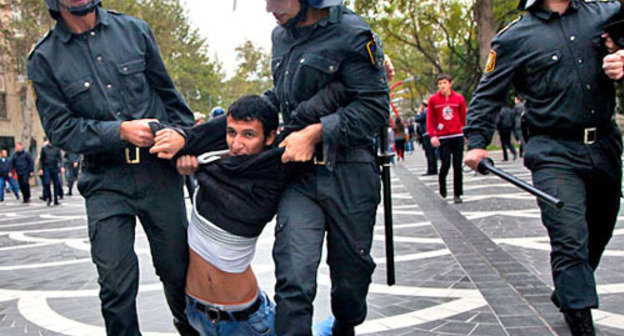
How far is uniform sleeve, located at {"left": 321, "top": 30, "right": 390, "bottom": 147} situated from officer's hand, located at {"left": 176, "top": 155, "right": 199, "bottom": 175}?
70 cm

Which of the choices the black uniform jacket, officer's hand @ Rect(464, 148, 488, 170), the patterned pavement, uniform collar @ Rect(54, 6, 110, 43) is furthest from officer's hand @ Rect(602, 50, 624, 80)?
uniform collar @ Rect(54, 6, 110, 43)

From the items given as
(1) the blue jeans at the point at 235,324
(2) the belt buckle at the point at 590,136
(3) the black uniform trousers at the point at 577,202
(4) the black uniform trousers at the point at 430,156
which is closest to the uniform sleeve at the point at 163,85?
(1) the blue jeans at the point at 235,324

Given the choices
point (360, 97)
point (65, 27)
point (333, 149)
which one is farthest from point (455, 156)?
point (65, 27)

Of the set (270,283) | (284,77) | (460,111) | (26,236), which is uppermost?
(284,77)

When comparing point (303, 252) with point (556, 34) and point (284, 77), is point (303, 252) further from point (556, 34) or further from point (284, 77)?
point (556, 34)

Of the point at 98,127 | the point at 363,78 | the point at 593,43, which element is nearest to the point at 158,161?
the point at 98,127

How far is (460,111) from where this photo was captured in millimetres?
9711

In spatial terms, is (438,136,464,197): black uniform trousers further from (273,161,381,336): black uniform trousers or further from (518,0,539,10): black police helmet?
(273,161,381,336): black uniform trousers

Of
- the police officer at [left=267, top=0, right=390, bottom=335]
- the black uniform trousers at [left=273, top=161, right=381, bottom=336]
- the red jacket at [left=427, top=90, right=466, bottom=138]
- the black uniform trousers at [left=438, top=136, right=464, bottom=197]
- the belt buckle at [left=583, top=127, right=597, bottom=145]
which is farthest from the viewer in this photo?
the red jacket at [left=427, top=90, right=466, bottom=138]

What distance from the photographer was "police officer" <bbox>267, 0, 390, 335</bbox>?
9.14 ft

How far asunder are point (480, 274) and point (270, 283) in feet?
5.53

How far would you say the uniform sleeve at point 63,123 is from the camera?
3.00 meters

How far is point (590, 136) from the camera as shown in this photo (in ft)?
10.9

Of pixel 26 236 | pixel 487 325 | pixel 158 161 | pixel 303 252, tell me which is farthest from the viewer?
pixel 26 236
